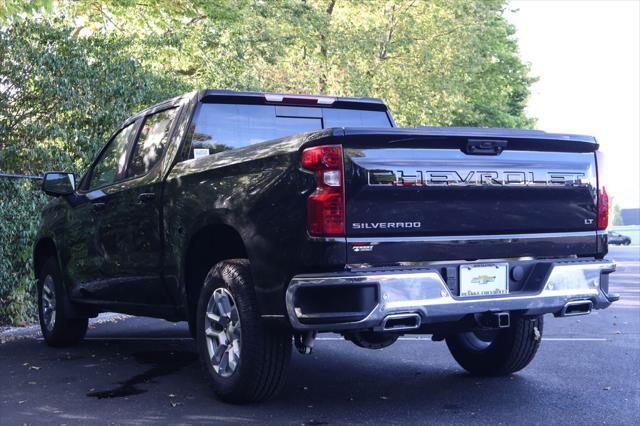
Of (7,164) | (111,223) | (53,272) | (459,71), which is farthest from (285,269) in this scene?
(459,71)

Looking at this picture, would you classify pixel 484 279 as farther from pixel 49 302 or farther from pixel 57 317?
pixel 49 302

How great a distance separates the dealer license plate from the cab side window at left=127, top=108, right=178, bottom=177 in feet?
8.73

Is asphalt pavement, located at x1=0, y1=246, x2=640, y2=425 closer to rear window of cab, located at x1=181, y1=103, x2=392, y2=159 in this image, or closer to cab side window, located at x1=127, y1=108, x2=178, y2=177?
cab side window, located at x1=127, y1=108, x2=178, y2=177

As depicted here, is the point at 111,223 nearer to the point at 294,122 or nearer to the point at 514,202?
the point at 294,122

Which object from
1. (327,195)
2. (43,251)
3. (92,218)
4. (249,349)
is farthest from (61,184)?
(327,195)

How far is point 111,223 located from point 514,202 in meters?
3.36

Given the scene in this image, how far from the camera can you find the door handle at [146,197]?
692 cm

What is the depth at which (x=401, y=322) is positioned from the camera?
17.3 feet

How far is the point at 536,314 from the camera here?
5777 mm

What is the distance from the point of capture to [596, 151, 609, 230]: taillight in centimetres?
613

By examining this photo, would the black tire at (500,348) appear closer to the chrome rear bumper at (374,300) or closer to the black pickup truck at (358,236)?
the black pickup truck at (358,236)

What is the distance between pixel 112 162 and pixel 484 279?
3.74 metres

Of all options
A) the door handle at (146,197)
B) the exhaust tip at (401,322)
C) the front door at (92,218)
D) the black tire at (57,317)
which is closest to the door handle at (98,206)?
the front door at (92,218)

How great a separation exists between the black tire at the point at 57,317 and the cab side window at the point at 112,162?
110 cm
